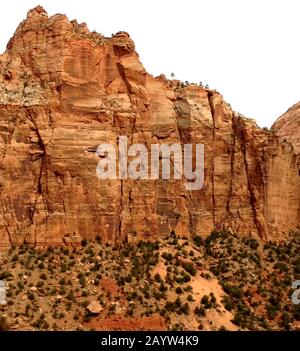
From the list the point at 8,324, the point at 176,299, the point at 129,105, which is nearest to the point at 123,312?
the point at 176,299

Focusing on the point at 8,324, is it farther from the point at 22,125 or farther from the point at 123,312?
the point at 22,125

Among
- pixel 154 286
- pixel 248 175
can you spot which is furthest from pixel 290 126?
pixel 154 286

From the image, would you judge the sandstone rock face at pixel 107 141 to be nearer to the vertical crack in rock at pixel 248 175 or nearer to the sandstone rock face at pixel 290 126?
the vertical crack in rock at pixel 248 175

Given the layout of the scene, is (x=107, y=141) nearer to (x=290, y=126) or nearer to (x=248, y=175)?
(x=248, y=175)

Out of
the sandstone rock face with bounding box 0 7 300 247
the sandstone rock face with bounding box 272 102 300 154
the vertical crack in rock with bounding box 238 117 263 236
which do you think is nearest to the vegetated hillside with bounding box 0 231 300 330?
the sandstone rock face with bounding box 0 7 300 247

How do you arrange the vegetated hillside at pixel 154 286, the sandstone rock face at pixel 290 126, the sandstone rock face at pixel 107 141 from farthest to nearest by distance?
1. the sandstone rock face at pixel 290 126
2. the sandstone rock face at pixel 107 141
3. the vegetated hillside at pixel 154 286

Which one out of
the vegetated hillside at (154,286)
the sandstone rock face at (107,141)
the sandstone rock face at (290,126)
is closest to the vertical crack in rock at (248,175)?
the sandstone rock face at (107,141)

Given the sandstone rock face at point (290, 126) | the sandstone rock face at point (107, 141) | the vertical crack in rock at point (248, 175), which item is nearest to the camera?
the sandstone rock face at point (107, 141)
